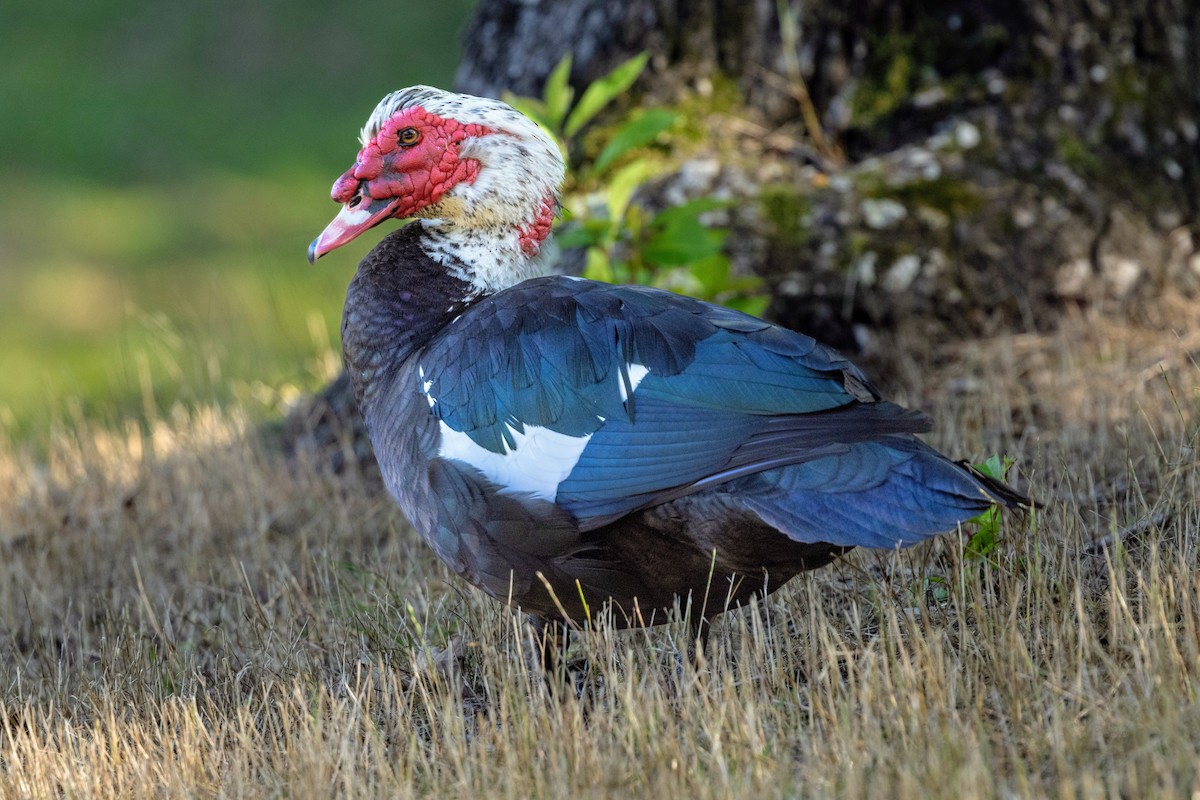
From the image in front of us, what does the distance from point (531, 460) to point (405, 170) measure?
36.8 inches

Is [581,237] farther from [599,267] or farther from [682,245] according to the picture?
[682,245]

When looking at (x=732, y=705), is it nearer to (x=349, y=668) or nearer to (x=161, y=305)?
(x=349, y=668)

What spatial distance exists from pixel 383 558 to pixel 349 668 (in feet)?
3.05

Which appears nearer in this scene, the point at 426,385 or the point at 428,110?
the point at 426,385

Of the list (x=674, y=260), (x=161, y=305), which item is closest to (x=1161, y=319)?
(x=674, y=260)

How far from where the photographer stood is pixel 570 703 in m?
2.87

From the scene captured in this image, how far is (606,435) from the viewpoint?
3.01 m

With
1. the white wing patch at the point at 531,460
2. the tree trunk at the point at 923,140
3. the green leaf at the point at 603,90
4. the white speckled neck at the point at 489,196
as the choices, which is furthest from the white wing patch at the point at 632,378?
the tree trunk at the point at 923,140

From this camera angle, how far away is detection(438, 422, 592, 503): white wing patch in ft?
Result: 9.88

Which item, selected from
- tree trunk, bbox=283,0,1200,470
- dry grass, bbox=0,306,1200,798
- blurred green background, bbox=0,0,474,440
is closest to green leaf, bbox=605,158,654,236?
tree trunk, bbox=283,0,1200,470

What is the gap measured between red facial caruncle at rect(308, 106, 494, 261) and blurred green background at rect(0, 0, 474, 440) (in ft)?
8.34

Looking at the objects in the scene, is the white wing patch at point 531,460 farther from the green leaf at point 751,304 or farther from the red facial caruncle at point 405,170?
the green leaf at point 751,304

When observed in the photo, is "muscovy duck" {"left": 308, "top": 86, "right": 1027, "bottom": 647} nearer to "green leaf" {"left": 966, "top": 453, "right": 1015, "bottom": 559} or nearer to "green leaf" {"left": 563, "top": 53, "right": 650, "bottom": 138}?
"green leaf" {"left": 966, "top": 453, "right": 1015, "bottom": 559}

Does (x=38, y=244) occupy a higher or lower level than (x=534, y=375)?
higher
